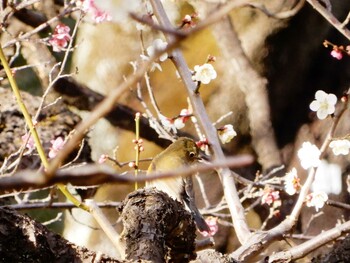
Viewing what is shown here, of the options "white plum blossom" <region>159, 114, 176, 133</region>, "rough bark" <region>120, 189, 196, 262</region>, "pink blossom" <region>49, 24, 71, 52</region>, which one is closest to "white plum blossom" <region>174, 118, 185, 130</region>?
"white plum blossom" <region>159, 114, 176, 133</region>

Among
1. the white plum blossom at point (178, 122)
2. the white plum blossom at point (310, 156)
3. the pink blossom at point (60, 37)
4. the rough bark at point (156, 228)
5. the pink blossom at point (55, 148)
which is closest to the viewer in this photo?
the rough bark at point (156, 228)

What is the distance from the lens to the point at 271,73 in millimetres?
5480

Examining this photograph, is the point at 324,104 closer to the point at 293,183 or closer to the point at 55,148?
the point at 293,183

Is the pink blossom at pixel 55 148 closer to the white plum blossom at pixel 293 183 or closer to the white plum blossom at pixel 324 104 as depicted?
the white plum blossom at pixel 293 183

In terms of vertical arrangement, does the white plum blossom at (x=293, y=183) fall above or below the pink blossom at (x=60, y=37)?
below

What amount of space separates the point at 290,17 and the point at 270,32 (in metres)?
0.20

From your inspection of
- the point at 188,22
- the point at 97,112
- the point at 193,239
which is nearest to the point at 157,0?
the point at 188,22

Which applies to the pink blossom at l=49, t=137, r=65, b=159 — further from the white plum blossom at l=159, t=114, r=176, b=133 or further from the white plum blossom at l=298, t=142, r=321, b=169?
the white plum blossom at l=298, t=142, r=321, b=169

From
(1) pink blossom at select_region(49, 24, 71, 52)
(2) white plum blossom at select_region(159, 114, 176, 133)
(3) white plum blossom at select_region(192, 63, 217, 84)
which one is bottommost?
(2) white plum blossom at select_region(159, 114, 176, 133)

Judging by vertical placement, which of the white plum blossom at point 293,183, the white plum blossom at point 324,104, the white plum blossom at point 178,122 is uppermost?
the white plum blossom at point 178,122

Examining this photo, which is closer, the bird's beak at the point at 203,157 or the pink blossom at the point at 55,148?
the bird's beak at the point at 203,157

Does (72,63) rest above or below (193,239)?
above

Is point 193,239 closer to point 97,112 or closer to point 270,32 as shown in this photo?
point 97,112

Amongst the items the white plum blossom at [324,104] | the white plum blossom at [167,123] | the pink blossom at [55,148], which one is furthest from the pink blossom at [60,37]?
the white plum blossom at [324,104]
